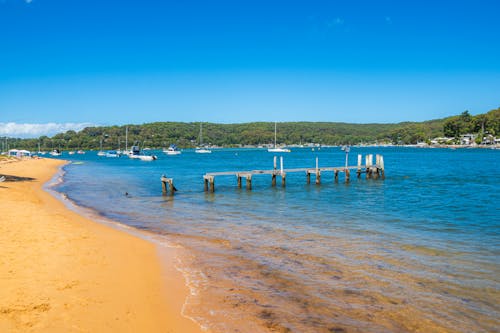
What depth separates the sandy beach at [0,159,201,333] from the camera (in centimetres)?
759

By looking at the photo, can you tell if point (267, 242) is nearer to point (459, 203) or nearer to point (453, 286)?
point (453, 286)

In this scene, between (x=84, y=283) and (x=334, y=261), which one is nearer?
(x=84, y=283)

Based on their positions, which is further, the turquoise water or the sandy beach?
the turquoise water

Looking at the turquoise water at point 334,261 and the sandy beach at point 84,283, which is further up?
the sandy beach at point 84,283

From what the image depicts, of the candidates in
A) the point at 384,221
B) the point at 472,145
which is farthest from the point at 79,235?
the point at 472,145

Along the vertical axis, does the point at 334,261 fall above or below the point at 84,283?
below

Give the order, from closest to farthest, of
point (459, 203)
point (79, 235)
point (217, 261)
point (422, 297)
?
point (422, 297) < point (217, 261) < point (79, 235) < point (459, 203)

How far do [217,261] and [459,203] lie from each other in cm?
2024

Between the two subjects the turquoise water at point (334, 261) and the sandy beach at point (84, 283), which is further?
the turquoise water at point (334, 261)

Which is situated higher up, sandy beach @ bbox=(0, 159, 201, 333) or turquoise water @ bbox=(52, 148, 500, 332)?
sandy beach @ bbox=(0, 159, 201, 333)

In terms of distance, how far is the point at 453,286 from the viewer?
10.3 m

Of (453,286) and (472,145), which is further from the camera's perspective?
(472,145)

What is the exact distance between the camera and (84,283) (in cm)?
971

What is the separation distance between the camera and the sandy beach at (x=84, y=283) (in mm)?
7586
